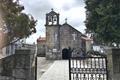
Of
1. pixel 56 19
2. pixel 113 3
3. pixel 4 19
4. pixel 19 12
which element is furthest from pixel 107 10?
pixel 56 19

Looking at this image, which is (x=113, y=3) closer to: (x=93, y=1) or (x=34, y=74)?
(x=93, y=1)

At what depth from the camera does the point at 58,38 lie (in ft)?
188

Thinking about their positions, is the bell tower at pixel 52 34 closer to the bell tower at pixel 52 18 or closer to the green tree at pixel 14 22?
the bell tower at pixel 52 18

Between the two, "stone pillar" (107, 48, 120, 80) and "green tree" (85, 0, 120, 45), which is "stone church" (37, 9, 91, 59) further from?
"stone pillar" (107, 48, 120, 80)

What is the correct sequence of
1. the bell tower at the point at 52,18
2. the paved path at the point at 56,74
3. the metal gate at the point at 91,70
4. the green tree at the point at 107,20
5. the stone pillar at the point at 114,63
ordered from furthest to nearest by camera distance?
the bell tower at the point at 52,18 < the green tree at the point at 107,20 < the paved path at the point at 56,74 < the metal gate at the point at 91,70 < the stone pillar at the point at 114,63

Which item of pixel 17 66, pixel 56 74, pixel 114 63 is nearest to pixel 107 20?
pixel 56 74

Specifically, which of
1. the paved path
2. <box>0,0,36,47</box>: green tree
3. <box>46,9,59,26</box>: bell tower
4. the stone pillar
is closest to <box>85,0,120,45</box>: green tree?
the paved path

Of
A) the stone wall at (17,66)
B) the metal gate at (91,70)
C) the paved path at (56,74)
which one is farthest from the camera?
the paved path at (56,74)

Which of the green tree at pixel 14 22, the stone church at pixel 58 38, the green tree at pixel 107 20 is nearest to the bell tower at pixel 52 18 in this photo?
the stone church at pixel 58 38

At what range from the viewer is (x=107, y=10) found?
2280cm

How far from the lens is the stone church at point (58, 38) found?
54.9 meters

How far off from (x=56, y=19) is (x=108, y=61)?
45.1 meters

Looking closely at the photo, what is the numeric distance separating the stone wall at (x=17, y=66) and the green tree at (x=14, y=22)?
7.89 ft

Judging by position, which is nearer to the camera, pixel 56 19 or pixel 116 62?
pixel 116 62
